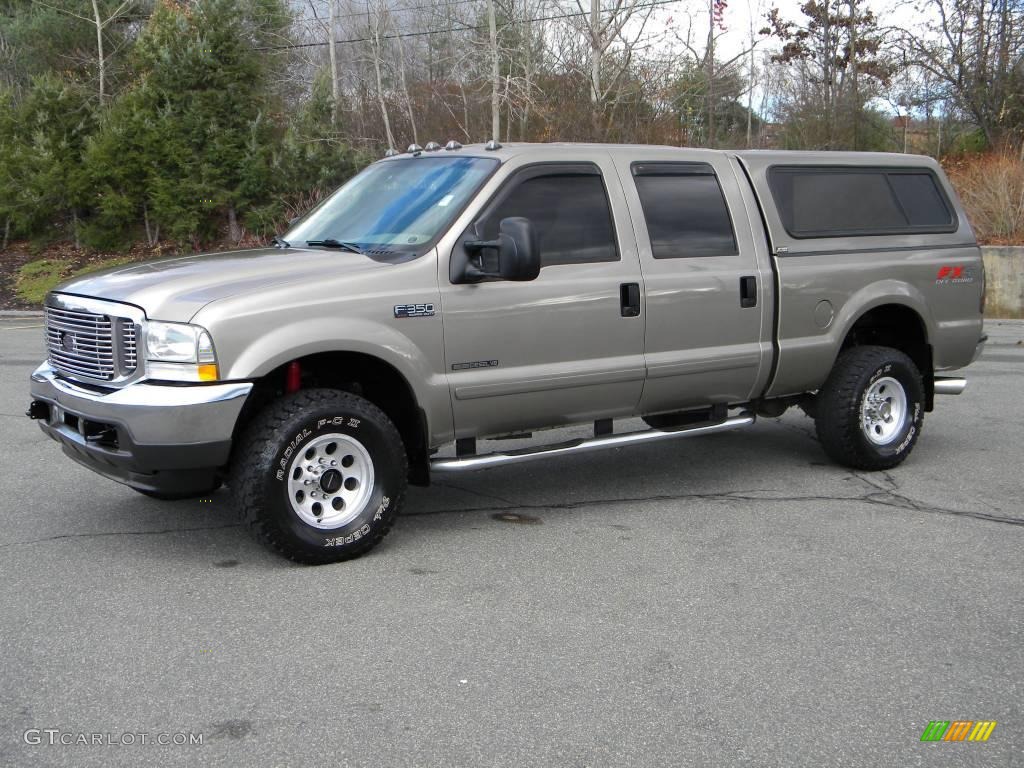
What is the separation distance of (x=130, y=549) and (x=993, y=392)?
25.5 feet

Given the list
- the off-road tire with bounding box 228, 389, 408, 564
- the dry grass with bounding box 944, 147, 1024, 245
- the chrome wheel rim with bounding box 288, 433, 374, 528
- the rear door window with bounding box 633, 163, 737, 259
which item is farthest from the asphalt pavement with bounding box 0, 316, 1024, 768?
the dry grass with bounding box 944, 147, 1024, 245

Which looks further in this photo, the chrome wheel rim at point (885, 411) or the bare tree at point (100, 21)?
the bare tree at point (100, 21)

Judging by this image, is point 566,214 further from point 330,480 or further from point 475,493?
point 330,480

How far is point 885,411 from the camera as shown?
7.09 m

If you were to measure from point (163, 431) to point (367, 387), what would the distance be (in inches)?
48.0

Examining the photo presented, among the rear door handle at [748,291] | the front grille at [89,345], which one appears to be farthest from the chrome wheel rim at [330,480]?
the rear door handle at [748,291]

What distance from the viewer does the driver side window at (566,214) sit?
5602 millimetres

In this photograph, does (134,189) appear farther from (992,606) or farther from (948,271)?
(992,606)

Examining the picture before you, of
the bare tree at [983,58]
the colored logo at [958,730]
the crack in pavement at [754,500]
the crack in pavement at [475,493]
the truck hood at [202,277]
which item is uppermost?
the bare tree at [983,58]

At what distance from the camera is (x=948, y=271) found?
709cm

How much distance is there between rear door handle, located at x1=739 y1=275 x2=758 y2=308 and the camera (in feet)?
20.4

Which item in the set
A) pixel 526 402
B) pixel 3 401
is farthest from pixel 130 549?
pixel 3 401

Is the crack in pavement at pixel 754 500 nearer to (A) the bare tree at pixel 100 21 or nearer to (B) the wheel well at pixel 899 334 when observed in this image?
(B) the wheel well at pixel 899 334

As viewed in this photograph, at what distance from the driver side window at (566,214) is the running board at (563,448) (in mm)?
980
